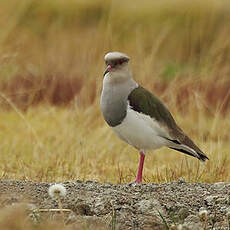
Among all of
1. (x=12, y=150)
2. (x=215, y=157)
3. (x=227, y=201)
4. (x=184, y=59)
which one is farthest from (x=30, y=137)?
(x=184, y=59)

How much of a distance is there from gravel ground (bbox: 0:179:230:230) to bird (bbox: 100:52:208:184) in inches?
14.0

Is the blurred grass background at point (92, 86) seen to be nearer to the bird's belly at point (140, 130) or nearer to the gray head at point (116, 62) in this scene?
the bird's belly at point (140, 130)

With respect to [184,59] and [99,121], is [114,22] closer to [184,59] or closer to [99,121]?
[184,59]

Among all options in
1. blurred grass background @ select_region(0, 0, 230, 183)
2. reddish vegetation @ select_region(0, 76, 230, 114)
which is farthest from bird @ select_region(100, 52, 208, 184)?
reddish vegetation @ select_region(0, 76, 230, 114)

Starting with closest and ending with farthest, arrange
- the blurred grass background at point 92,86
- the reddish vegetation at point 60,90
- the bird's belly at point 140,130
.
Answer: the bird's belly at point 140,130 < the blurred grass background at point 92,86 < the reddish vegetation at point 60,90

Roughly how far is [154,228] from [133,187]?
2.04ft

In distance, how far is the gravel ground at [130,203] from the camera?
11.2 ft

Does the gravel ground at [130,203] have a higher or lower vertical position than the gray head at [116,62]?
lower

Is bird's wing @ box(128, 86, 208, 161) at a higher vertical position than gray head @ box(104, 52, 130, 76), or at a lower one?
lower

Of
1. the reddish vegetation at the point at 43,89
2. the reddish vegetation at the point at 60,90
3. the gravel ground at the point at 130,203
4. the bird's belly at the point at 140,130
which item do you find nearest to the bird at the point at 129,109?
the bird's belly at the point at 140,130

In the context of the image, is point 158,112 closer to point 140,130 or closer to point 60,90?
point 140,130

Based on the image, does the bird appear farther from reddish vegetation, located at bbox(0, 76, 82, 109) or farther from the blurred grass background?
reddish vegetation, located at bbox(0, 76, 82, 109)

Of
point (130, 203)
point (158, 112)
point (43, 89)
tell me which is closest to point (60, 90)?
point (43, 89)

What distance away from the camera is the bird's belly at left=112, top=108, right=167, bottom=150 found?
4184 millimetres
